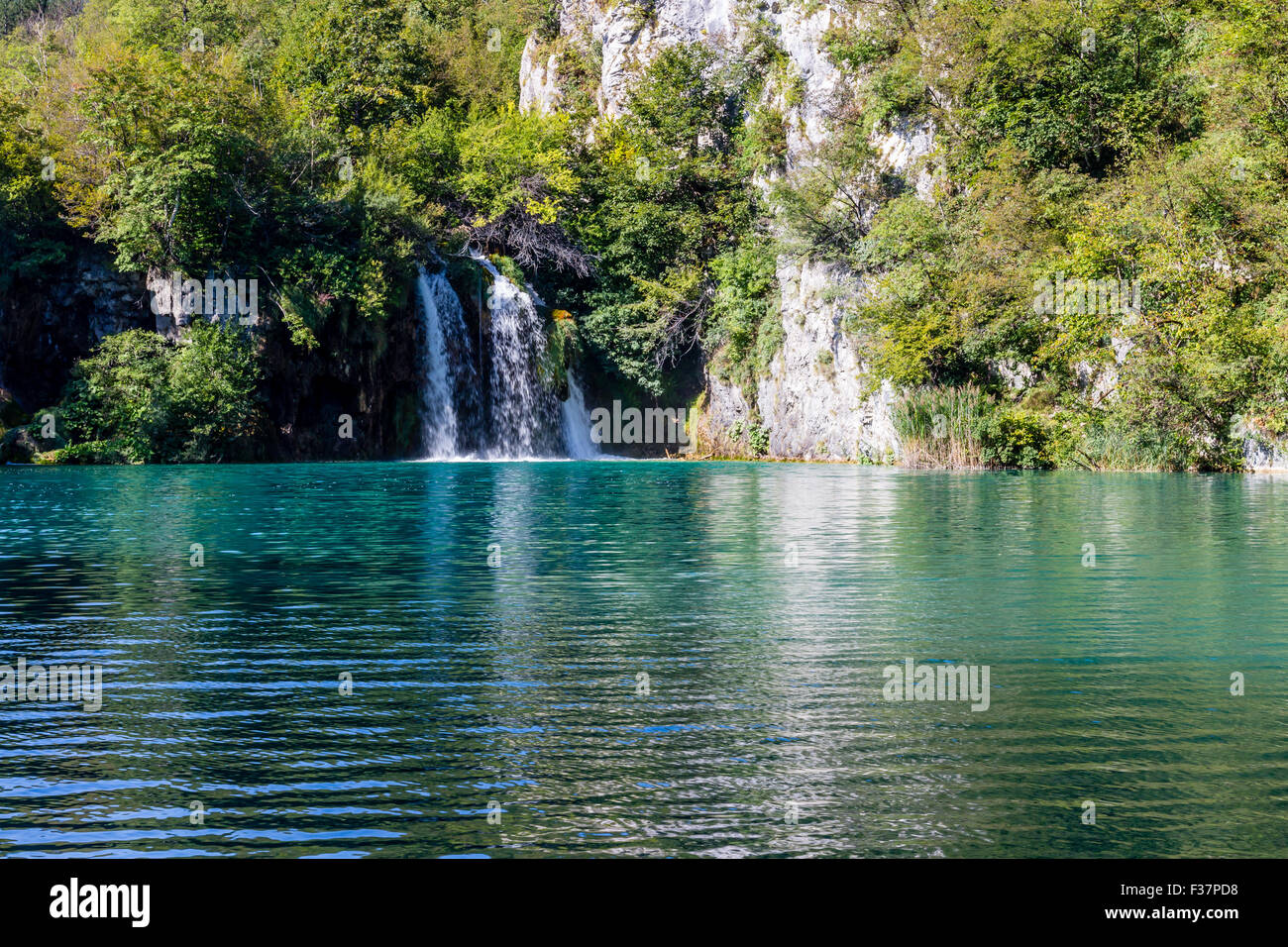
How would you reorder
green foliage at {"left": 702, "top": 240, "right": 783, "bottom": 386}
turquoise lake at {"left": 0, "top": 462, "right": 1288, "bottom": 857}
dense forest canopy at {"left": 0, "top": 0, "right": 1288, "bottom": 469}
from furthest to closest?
green foliage at {"left": 702, "top": 240, "right": 783, "bottom": 386}, dense forest canopy at {"left": 0, "top": 0, "right": 1288, "bottom": 469}, turquoise lake at {"left": 0, "top": 462, "right": 1288, "bottom": 857}

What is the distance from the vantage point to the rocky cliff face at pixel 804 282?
40.8 m

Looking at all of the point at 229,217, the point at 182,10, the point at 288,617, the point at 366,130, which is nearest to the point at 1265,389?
the point at 288,617

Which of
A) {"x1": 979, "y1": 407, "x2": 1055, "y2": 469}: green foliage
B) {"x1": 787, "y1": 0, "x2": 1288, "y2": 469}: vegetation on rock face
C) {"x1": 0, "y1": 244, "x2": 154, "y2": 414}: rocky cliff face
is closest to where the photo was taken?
{"x1": 787, "y1": 0, "x2": 1288, "y2": 469}: vegetation on rock face

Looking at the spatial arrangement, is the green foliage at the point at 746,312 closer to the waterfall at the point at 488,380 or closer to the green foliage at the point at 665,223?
the green foliage at the point at 665,223

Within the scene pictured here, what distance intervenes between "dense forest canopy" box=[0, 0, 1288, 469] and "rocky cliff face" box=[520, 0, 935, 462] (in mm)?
680

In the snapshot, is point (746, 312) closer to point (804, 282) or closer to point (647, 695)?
point (804, 282)

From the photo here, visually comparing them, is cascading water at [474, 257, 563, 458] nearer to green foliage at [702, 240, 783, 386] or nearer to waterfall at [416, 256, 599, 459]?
waterfall at [416, 256, 599, 459]

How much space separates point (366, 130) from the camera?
165 feet

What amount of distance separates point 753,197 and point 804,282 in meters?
6.71

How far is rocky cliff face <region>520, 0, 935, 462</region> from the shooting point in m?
40.8

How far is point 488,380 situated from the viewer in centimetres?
4566

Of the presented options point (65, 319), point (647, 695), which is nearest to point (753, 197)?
point (65, 319)

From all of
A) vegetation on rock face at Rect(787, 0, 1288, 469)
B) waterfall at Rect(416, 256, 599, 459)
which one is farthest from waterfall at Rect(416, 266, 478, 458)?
vegetation on rock face at Rect(787, 0, 1288, 469)
